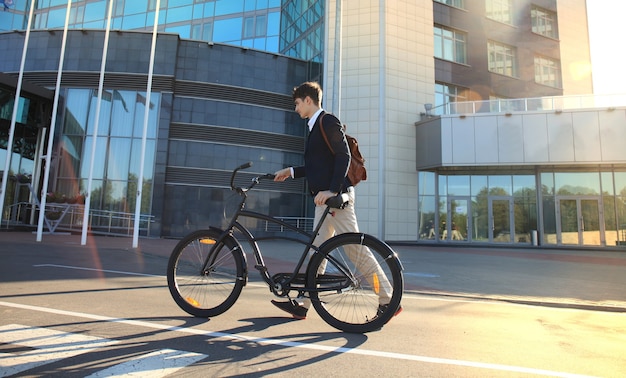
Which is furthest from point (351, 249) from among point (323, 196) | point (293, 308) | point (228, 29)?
point (228, 29)

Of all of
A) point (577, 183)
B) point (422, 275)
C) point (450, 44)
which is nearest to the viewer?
point (422, 275)

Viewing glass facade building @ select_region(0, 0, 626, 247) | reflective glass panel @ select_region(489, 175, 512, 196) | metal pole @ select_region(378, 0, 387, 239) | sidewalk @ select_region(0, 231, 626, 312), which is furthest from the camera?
reflective glass panel @ select_region(489, 175, 512, 196)

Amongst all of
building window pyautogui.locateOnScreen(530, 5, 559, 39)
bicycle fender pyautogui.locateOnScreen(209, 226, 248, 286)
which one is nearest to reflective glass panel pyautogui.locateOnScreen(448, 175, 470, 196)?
building window pyautogui.locateOnScreen(530, 5, 559, 39)

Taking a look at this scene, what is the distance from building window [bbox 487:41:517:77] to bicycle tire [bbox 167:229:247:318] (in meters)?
24.7

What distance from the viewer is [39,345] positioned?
2789mm

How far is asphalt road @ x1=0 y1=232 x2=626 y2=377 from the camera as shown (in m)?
2.56

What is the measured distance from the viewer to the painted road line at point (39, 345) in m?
2.45

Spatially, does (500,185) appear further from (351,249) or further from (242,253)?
(242,253)

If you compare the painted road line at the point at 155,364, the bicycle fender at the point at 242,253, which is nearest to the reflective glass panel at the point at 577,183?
the bicycle fender at the point at 242,253

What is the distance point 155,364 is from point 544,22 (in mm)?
31637

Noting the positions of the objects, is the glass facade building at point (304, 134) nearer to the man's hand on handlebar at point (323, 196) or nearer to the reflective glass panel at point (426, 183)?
the reflective glass panel at point (426, 183)

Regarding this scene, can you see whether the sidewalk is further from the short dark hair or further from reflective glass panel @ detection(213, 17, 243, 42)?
reflective glass panel @ detection(213, 17, 243, 42)

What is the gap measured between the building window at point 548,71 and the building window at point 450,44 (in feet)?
19.9

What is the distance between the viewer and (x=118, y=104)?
21.2 metres
